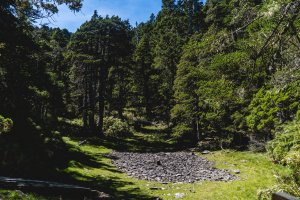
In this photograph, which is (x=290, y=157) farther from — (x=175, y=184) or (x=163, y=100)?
(x=163, y=100)

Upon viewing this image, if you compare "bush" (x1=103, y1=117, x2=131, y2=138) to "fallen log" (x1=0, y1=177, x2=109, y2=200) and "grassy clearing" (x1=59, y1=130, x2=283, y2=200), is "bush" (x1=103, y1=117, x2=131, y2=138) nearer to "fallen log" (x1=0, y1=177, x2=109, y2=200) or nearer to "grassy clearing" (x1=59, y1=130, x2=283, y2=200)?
"grassy clearing" (x1=59, y1=130, x2=283, y2=200)

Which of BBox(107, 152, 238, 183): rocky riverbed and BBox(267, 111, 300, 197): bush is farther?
BBox(107, 152, 238, 183): rocky riverbed

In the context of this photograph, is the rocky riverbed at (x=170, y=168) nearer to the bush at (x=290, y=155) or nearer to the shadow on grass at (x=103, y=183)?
the shadow on grass at (x=103, y=183)

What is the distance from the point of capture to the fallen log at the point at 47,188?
36.9 feet

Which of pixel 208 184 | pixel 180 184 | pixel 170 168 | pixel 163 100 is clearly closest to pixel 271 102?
pixel 208 184

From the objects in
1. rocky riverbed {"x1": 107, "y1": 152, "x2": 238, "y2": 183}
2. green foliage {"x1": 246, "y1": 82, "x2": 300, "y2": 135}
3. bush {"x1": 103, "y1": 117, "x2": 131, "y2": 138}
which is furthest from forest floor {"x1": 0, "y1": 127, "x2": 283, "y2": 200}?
bush {"x1": 103, "y1": 117, "x2": 131, "y2": 138}

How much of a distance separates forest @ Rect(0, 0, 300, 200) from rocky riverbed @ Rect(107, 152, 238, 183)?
0.87 meters

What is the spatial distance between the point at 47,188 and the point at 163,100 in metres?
41.6

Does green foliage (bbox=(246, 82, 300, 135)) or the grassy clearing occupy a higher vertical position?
green foliage (bbox=(246, 82, 300, 135))

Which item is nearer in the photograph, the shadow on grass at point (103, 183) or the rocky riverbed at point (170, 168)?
the shadow on grass at point (103, 183)

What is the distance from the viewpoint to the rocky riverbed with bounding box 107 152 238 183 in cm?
2033

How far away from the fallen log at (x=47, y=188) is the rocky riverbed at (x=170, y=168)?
6567 millimetres

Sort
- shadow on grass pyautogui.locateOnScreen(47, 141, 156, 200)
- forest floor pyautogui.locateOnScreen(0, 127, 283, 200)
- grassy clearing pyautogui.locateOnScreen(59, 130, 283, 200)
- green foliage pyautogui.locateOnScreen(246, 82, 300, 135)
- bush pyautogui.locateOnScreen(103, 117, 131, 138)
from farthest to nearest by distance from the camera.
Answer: bush pyautogui.locateOnScreen(103, 117, 131, 138) < shadow on grass pyautogui.locateOnScreen(47, 141, 156, 200) < grassy clearing pyautogui.locateOnScreen(59, 130, 283, 200) < forest floor pyautogui.locateOnScreen(0, 127, 283, 200) < green foliage pyautogui.locateOnScreen(246, 82, 300, 135)

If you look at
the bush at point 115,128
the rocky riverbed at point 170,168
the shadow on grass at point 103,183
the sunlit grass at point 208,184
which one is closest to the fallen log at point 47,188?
the shadow on grass at point 103,183
